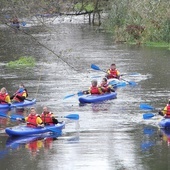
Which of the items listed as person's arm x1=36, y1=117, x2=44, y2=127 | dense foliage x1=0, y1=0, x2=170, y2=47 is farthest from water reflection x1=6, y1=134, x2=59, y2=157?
dense foliage x1=0, y1=0, x2=170, y2=47

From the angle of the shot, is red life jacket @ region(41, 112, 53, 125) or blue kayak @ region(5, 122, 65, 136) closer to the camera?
blue kayak @ region(5, 122, 65, 136)

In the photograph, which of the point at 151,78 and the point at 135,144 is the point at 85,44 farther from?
the point at 135,144

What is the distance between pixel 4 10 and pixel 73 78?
19990 millimetres

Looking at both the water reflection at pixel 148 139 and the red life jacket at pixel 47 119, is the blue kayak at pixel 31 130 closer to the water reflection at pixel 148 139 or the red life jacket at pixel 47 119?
the red life jacket at pixel 47 119

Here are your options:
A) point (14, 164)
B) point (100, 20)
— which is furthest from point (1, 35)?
point (100, 20)

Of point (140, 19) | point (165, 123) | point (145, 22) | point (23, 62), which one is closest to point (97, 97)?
point (165, 123)

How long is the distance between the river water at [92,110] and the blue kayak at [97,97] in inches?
12.7

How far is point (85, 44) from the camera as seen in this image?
46.2 metres

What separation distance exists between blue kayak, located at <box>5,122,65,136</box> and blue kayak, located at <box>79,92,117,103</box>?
504cm

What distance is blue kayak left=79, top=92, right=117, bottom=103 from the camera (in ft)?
85.6

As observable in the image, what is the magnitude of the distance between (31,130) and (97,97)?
6668 mm

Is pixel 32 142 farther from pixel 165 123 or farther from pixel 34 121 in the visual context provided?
pixel 165 123

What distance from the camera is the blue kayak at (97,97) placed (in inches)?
1027

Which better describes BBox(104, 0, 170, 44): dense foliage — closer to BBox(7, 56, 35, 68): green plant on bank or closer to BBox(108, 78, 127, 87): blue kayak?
BBox(7, 56, 35, 68): green plant on bank
